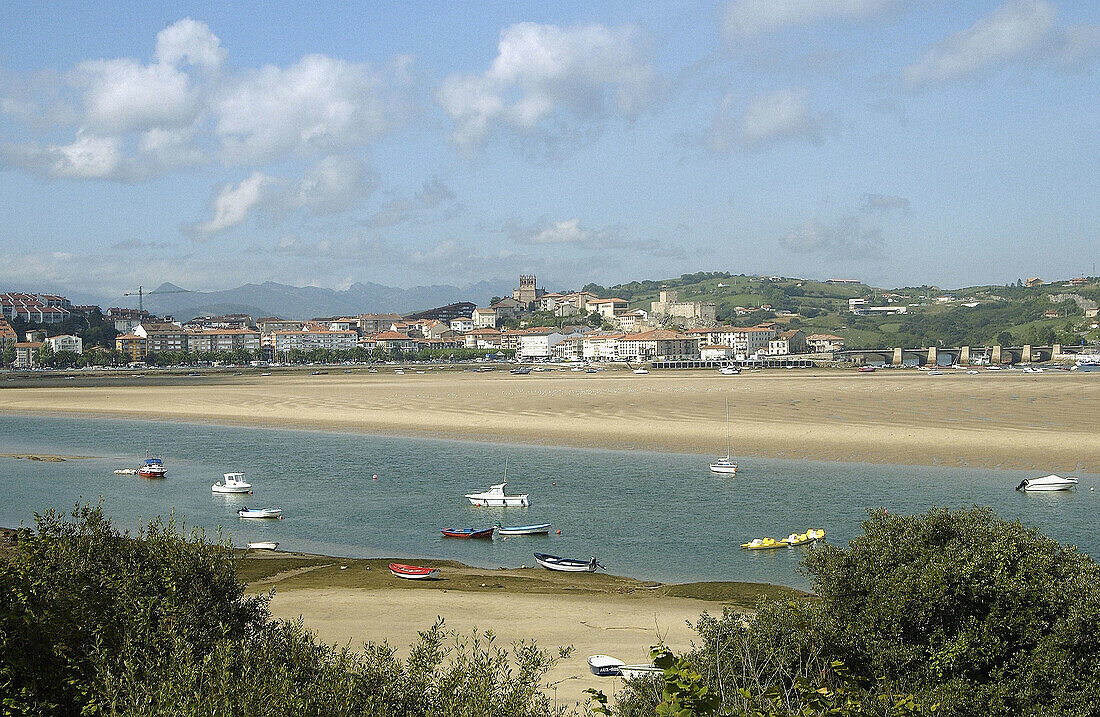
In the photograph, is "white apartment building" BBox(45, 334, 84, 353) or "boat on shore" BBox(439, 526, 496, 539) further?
"white apartment building" BBox(45, 334, 84, 353)

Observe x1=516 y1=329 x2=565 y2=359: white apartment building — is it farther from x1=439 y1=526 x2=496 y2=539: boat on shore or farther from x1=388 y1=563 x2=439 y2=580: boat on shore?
x1=388 y1=563 x2=439 y2=580: boat on shore

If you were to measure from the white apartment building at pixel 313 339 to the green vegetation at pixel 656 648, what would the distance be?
155m

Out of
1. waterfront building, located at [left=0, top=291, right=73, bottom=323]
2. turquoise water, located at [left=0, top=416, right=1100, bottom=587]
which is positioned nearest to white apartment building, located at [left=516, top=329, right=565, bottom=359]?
waterfront building, located at [left=0, top=291, right=73, bottom=323]

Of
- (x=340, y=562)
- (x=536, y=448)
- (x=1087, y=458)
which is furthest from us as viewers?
(x=536, y=448)

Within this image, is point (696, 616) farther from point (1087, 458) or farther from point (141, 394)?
point (141, 394)

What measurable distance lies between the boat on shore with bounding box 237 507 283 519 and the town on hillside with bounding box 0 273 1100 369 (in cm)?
10045

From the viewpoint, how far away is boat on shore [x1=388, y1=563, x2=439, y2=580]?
64.5 ft

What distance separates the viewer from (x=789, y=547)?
22.3 metres

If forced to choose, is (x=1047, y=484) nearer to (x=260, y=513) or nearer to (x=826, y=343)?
(x=260, y=513)

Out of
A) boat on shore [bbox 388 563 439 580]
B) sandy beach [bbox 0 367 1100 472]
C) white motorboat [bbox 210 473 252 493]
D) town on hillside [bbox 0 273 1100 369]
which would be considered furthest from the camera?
town on hillside [bbox 0 273 1100 369]

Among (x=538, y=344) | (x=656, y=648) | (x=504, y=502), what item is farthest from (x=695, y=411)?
(x=538, y=344)

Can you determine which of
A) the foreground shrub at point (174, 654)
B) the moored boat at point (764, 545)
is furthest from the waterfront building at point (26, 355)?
the foreground shrub at point (174, 654)

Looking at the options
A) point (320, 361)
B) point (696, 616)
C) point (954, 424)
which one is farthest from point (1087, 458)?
point (320, 361)

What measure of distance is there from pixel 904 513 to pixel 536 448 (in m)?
18.6
